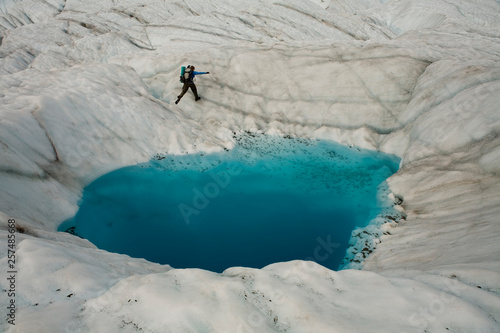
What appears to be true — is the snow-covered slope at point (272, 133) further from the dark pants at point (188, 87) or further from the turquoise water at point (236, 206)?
the turquoise water at point (236, 206)

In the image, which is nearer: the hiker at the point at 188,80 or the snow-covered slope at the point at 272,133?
the snow-covered slope at the point at 272,133

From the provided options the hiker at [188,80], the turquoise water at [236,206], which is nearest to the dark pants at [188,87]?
the hiker at [188,80]

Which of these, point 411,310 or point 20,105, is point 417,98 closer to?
point 411,310

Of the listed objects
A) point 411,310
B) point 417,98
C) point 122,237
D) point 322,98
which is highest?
point 417,98

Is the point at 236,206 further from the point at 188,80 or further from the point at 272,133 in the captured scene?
the point at 188,80

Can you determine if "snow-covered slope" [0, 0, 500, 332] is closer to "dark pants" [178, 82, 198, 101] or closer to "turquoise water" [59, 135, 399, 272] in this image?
"dark pants" [178, 82, 198, 101]

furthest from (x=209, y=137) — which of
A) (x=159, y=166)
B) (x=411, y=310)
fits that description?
(x=411, y=310)

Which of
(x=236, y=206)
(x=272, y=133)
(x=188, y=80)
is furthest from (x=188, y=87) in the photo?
(x=236, y=206)
